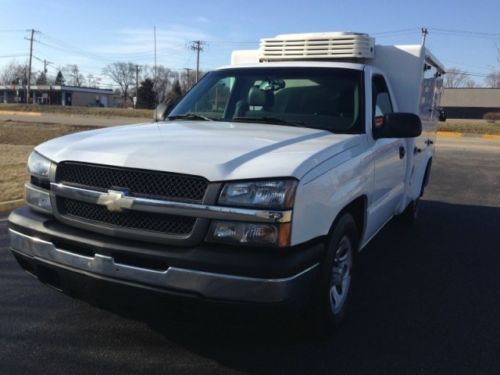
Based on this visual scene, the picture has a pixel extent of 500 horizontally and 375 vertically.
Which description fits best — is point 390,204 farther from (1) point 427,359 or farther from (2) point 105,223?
(2) point 105,223

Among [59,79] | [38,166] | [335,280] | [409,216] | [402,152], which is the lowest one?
[409,216]

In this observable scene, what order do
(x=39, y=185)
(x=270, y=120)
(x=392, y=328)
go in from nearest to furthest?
(x=39, y=185), (x=392, y=328), (x=270, y=120)

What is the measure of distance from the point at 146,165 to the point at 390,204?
287cm

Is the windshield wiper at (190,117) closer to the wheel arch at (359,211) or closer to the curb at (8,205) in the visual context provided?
the wheel arch at (359,211)

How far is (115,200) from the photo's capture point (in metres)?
2.97

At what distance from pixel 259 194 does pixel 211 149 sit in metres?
0.49

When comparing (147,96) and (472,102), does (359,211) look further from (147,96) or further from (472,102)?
(147,96)

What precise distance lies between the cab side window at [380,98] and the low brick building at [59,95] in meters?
107

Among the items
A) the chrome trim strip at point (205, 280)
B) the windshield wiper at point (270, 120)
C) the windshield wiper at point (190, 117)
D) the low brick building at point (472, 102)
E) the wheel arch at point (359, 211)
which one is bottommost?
the chrome trim strip at point (205, 280)

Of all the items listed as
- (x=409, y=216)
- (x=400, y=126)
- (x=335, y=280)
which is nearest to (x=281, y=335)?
(x=335, y=280)

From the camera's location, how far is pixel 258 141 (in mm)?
3381

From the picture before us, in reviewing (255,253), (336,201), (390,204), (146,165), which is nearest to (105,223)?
(146,165)

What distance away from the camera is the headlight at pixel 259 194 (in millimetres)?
2791

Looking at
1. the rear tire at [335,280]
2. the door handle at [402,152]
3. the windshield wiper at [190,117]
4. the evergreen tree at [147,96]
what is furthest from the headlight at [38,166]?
the evergreen tree at [147,96]
